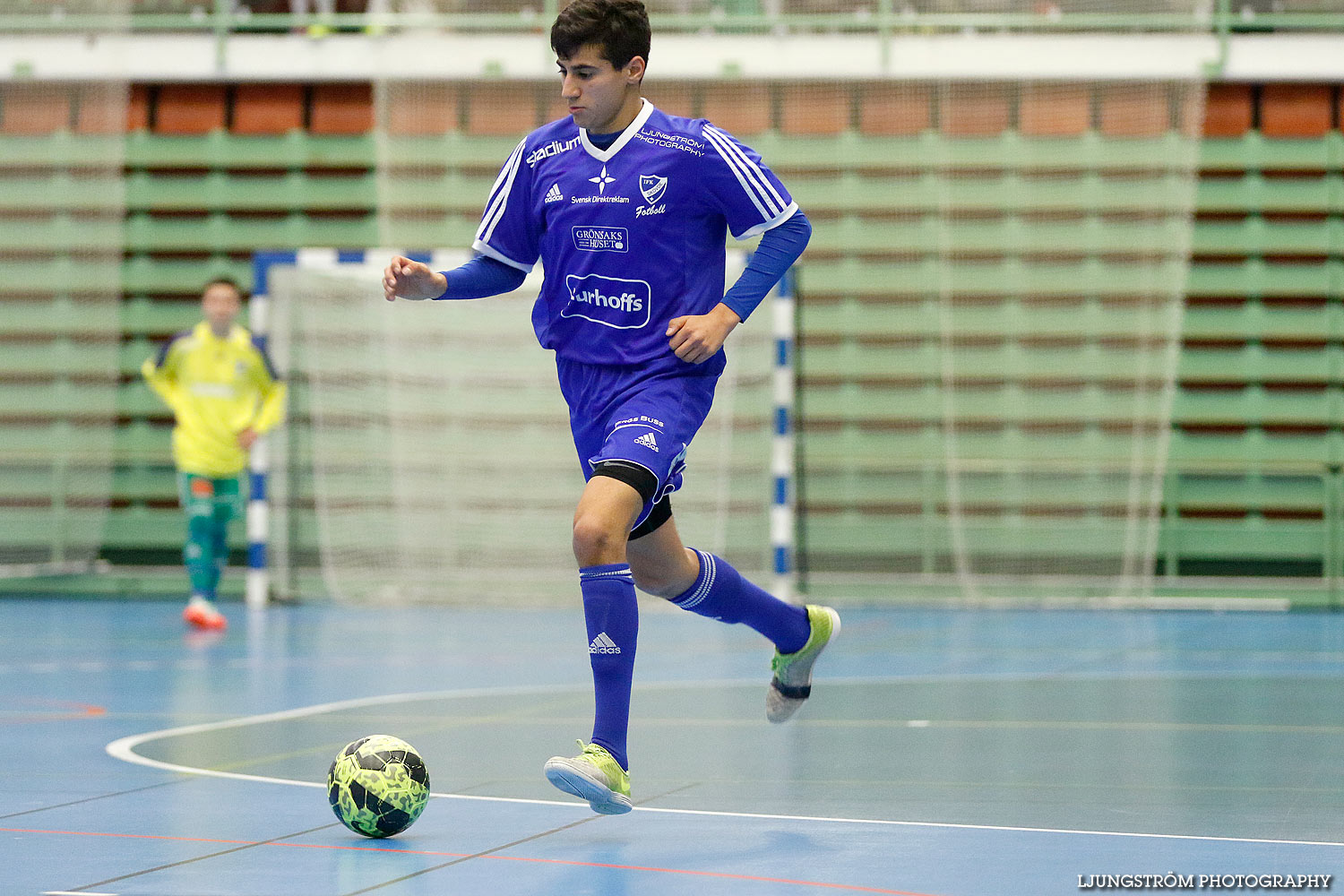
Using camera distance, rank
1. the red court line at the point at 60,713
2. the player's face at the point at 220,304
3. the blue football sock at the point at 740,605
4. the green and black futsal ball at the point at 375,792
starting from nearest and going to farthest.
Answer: the green and black futsal ball at the point at 375,792
the blue football sock at the point at 740,605
the red court line at the point at 60,713
the player's face at the point at 220,304

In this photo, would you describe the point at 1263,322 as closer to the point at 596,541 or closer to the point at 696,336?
the point at 696,336

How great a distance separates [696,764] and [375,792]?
140 cm

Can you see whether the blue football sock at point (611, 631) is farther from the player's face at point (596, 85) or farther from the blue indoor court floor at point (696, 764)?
the player's face at point (596, 85)

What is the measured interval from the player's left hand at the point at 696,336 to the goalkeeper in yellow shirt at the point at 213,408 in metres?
6.76

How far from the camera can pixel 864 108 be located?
12047mm

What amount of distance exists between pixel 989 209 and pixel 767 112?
5.87ft

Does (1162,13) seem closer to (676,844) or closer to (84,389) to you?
(84,389)

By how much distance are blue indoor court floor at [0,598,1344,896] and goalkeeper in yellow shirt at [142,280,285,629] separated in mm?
1321

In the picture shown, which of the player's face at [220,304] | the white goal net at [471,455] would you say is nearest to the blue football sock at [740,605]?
the player's face at [220,304]

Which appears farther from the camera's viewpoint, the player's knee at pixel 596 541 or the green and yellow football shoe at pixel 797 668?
the green and yellow football shoe at pixel 797 668

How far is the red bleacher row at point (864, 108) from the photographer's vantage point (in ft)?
37.8

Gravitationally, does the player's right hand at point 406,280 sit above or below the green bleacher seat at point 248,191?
below

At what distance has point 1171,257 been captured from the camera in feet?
36.8

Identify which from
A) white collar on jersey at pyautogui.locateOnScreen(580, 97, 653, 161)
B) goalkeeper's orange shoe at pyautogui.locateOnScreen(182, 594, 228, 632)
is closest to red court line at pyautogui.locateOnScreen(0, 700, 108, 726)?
white collar on jersey at pyautogui.locateOnScreen(580, 97, 653, 161)
